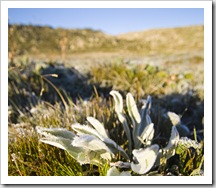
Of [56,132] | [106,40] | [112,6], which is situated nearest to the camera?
[56,132]

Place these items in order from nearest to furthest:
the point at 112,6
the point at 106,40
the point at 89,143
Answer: the point at 89,143 → the point at 112,6 → the point at 106,40

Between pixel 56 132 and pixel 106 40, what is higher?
pixel 106 40

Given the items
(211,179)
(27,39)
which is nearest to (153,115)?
(211,179)

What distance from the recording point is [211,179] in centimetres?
173

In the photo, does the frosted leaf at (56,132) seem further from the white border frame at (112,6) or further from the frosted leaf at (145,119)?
the frosted leaf at (145,119)

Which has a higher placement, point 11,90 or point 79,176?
point 11,90

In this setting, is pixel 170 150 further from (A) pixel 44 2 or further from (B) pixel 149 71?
(B) pixel 149 71

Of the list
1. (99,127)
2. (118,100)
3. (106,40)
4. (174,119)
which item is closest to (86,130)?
(99,127)

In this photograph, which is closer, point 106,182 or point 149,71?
point 106,182

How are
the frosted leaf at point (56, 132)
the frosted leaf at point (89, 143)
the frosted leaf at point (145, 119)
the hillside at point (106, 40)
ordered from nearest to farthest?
the frosted leaf at point (89, 143) → the frosted leaf at point (56, 132) → the frosted leaf at point (145, 119) → the hillside at point (106, 40)

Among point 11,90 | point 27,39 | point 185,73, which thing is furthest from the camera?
point 27,39

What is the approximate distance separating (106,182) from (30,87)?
1.89 m

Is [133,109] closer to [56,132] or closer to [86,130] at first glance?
[86,130]

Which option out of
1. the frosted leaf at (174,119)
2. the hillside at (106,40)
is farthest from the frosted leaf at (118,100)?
the hillside at (106,40)
